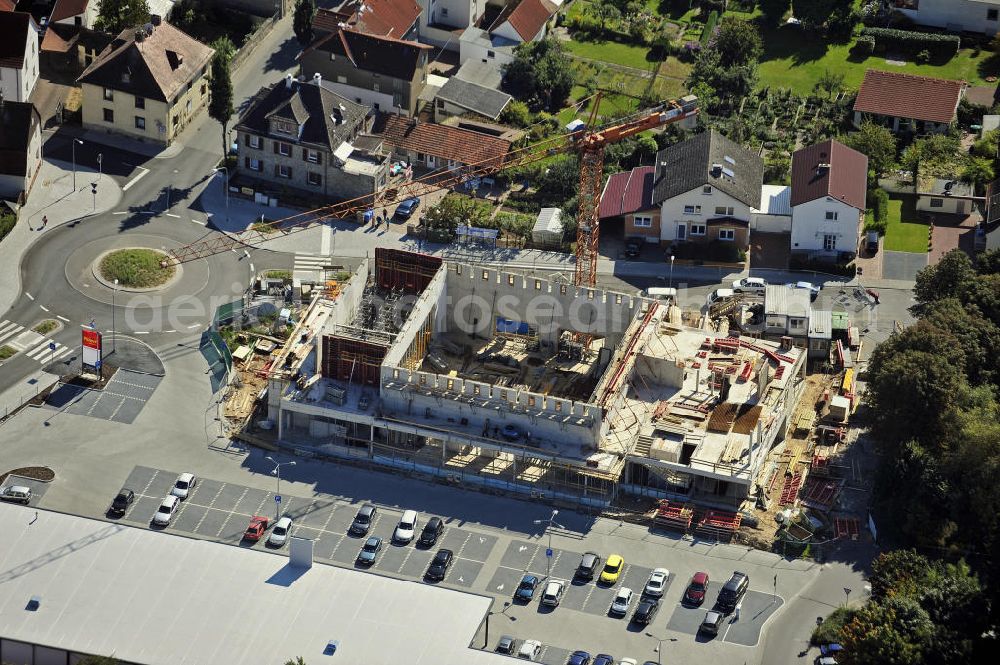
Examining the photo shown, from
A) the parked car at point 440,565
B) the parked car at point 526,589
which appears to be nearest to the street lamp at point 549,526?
the parked car at point 526,589

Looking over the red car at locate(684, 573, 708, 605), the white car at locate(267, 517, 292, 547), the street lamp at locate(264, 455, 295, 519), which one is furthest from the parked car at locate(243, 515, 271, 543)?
the red car at locate(684, 573, 708, 605)

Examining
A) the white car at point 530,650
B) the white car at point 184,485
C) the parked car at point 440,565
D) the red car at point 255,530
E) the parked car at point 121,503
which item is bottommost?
the white car at point 530,650

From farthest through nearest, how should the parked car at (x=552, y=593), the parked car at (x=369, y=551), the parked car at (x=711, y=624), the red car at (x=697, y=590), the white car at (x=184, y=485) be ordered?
the white car at (x=184, y=485) → the parked car at (x=369, y=551) → the red car at (x=697, y=590) → the parked car at (x=552, y=593) → the parked car at (x=711, y=624)

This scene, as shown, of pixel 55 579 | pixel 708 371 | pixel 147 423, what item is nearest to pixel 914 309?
pixel 708 371

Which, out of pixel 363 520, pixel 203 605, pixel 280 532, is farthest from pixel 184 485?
pixel 203 605

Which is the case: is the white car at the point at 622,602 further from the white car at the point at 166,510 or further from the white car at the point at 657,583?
the white car at the point at 166,510

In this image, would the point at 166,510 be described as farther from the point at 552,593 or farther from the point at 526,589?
the point at 552,593

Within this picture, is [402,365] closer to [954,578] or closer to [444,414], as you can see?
[444,414]
